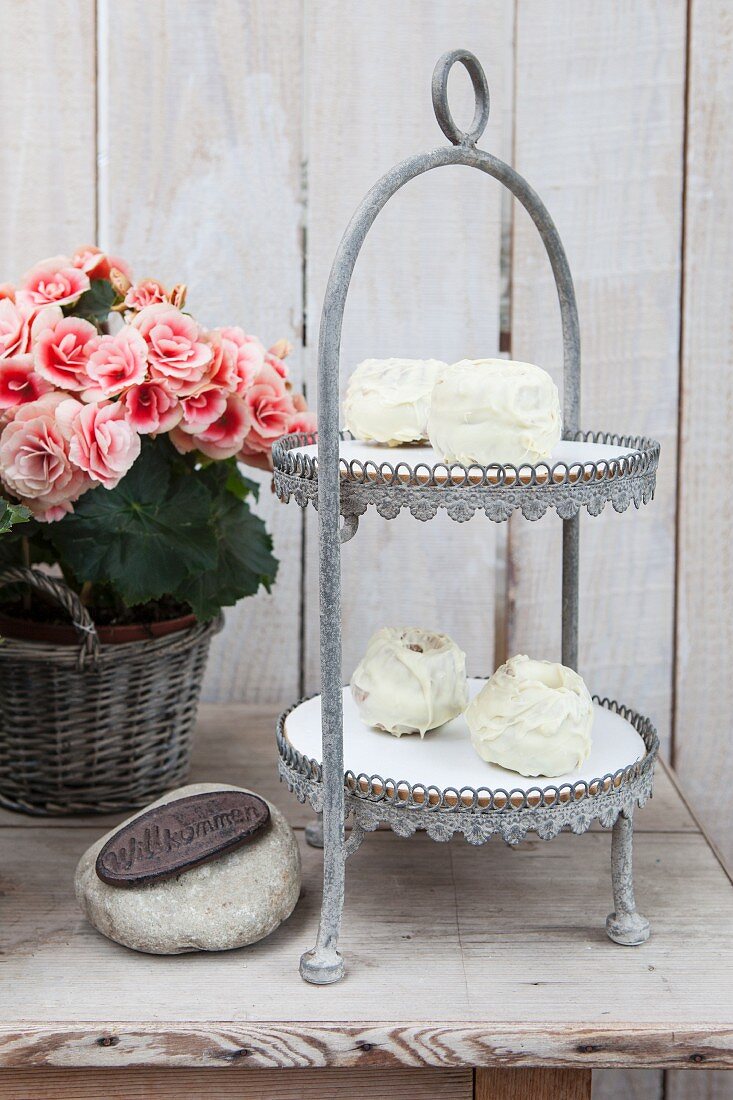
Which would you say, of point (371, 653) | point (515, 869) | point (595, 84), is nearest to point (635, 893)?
point (515, 869)

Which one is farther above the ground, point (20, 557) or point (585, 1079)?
point (20, 557)

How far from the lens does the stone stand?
0.83 m

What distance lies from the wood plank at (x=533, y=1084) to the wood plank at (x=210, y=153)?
2.35ft

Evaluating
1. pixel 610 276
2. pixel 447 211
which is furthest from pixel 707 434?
pixel 447 211

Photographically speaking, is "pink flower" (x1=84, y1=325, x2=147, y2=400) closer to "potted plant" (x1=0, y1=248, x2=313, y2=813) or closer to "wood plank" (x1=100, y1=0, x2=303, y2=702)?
"potted plant" (x1=0, y1=248, x2=313, y2=813)

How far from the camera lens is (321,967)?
0.80m

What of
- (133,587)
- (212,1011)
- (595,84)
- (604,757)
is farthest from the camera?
(595,84)

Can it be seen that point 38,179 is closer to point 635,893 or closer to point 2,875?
point 2,875

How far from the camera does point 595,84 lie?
1.25 metres

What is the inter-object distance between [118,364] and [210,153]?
445 mm

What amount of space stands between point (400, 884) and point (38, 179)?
892 mm

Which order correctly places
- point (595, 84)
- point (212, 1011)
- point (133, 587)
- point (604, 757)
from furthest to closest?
1. point (595, 84)
2. point (133, 587)
3. point (604, 757)
4. point (212, 1011)

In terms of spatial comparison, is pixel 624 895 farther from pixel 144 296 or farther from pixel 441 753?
pixel 144 296

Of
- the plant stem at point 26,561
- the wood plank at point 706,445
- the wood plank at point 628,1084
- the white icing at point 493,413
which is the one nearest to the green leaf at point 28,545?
the plant stem at point 26,561
